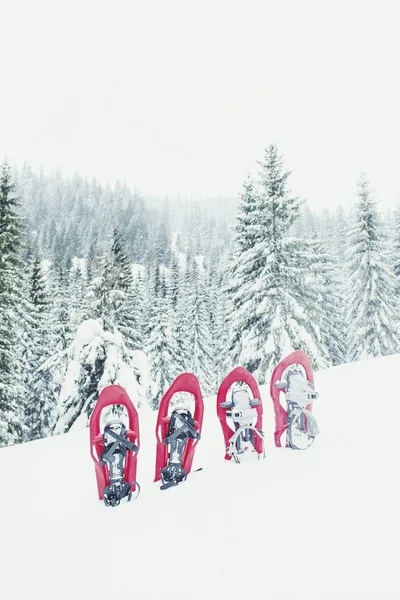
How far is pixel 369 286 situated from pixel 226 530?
21.4m

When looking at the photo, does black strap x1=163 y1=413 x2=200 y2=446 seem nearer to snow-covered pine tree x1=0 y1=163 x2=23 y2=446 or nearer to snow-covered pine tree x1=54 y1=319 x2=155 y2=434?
snow-covered pine tree x1=54 y1=319 x2=155 y2=434

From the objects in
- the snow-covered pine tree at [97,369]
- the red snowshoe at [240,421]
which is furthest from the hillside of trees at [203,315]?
the red snowshoe at [240,421]

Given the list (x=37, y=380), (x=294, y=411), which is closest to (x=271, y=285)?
(x=294, y=411)

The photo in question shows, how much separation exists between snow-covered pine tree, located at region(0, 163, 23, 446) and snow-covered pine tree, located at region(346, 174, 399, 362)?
17939 millimetres

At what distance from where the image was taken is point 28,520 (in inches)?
142

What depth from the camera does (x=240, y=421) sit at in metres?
4.15

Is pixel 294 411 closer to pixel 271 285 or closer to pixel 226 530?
pixel 226 530

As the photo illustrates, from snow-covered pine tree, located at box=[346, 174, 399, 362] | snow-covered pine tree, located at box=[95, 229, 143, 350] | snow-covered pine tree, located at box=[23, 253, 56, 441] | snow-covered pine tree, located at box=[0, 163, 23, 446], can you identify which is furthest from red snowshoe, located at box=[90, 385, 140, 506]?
snow-covered pine tree, located at box=[23, 253, 56, 441]

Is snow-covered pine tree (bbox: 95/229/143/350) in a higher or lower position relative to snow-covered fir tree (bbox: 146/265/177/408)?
higher

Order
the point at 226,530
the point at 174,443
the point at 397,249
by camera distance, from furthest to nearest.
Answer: the point at 397,249
the point at 174,443
the point at 226,530

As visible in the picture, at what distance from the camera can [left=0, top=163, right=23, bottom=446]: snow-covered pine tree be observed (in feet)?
48.2

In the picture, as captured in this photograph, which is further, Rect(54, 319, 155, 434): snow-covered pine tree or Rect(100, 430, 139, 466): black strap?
Rect(54, 319, 155, 434): snow-covered pine tree

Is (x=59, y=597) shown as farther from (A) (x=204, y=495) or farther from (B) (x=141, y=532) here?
(A) (x=204, y=495)

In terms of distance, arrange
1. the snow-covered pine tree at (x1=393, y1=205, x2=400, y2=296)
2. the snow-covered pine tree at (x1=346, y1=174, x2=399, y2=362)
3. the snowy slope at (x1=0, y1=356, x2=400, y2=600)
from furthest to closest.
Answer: the snow-covered pine tree at (x1=393, y1=205, x2=400, y2=296)
the snow-covered pine tree at (x1=346, y1=174, x2=399, y2=362)
the snowy slope at (x1=0, y1=356, x2=400, y2=600)
